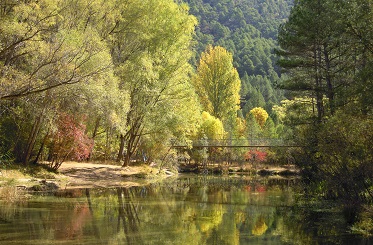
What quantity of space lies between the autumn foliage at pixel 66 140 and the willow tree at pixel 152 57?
14.7 feet

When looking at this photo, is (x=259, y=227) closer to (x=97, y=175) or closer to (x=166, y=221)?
(x=166, y=221)

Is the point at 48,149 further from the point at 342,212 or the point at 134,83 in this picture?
the point at 342,212

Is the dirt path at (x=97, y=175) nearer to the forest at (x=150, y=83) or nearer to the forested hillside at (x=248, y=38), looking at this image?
the forest at (x=150, y=83)

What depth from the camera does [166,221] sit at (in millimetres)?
12000

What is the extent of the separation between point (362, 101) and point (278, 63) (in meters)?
8.75

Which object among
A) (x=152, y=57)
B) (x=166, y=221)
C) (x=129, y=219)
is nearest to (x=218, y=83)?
(x=152, y=57)

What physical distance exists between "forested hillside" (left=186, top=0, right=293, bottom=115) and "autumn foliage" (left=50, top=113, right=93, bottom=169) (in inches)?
2661

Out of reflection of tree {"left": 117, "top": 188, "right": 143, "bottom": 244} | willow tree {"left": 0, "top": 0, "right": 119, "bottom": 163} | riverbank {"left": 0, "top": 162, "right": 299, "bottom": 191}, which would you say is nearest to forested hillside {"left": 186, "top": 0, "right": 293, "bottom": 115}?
riverbank {"left": 0, "top": 162, "right": 299, "bottom": 191}

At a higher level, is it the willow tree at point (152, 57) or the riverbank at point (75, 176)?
the willow tree at point (152, 57)

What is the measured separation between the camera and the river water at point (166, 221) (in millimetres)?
9633

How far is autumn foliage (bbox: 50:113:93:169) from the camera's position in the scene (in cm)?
2381

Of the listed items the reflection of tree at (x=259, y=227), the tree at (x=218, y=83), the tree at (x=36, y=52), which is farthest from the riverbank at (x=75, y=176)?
the tree at (x=218, y=83)

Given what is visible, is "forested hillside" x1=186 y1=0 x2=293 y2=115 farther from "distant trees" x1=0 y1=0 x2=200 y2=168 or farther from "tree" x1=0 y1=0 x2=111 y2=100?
"tree" x1=0 y1=0 x2=111 y2=100

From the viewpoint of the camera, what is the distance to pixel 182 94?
101ft
